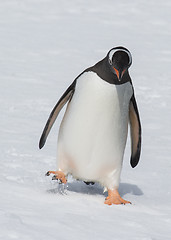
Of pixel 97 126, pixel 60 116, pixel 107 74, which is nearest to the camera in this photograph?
pixel 107 74

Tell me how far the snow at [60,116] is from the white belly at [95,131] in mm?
174

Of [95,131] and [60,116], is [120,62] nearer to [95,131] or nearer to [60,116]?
[95,131]

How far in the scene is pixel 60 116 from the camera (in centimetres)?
732

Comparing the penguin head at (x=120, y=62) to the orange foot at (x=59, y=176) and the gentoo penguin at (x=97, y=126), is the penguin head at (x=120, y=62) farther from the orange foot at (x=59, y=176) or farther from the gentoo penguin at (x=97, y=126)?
the orange foot at (x=59, y=176)

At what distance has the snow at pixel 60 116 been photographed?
11.5 feet

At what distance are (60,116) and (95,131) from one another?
3010mm

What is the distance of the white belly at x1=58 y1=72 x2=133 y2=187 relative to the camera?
4270mm

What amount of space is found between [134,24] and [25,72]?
16.4 feet

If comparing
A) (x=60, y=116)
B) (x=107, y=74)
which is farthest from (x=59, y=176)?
(x=60, y=116)

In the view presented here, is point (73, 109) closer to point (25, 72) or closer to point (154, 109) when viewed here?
point (154, 109)

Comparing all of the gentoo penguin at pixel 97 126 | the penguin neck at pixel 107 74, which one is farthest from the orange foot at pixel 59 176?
the penguin neck at pixel 107 74

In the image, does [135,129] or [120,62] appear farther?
[135,129]

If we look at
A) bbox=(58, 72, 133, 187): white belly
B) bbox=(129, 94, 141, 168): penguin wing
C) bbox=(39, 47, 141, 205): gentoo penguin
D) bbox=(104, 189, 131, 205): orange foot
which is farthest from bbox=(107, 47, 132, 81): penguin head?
bbox=(104, 189, 131, 205): orange foot

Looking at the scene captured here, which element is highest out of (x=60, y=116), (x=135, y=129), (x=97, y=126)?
(x=97, y=126)
